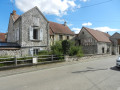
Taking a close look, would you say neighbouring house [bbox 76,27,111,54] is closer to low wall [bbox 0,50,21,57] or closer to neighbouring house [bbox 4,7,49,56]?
neighbouring house [bbox 4,7,49,56]

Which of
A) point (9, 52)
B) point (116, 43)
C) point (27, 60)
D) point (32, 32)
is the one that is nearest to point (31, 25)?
point (32, 32)

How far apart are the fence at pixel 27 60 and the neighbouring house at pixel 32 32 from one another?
145 inches

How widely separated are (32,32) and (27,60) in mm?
5914

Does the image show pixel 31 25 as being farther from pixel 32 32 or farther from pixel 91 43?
pixel 91 43

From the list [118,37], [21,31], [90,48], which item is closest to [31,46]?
[21,31]

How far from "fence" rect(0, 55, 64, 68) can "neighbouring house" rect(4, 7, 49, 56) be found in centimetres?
368

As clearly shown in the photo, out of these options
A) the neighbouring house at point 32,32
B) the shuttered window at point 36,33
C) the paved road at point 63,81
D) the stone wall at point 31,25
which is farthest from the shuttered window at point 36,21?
the paved road at point 63,81

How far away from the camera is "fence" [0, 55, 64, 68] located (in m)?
8.80

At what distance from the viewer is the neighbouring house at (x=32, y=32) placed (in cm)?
1396

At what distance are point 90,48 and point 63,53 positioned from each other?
39.4ft

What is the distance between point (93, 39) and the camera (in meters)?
23.1

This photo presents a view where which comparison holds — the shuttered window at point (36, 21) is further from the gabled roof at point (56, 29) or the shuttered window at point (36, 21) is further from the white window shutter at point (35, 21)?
the gabled roof at point (56, 29)

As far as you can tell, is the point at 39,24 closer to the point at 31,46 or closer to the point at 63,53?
the point at 31,46

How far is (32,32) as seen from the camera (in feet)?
48.4
